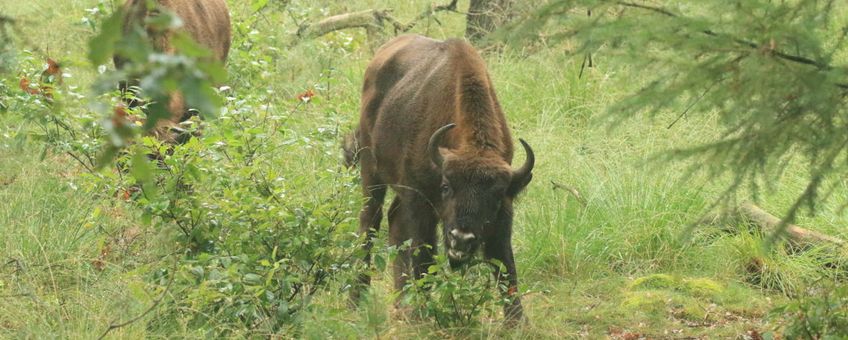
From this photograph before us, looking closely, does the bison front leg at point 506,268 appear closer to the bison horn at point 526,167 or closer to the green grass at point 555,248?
the green grass at point 555,248

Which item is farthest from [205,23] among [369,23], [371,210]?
[369,23]

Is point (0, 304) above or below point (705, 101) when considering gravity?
below

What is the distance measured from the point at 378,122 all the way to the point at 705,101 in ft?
12.2

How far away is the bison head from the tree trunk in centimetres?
620

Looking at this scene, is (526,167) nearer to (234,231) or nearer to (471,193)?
(471,193)

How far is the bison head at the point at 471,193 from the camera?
657 centimetres

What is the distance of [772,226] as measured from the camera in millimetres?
8195

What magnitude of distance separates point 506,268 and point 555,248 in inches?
59.8

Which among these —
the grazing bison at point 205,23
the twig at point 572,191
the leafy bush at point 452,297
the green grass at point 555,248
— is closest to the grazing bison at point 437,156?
the leafy bush at point 452,297

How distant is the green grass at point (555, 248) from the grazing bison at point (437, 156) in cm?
35

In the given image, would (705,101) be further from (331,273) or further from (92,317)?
(92,317)

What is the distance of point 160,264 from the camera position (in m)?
6.55

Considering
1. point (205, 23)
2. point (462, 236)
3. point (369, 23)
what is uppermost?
point (462, 236)

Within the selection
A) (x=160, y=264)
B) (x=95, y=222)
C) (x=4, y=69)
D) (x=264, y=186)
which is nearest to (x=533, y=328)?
(x=264, y=186)
